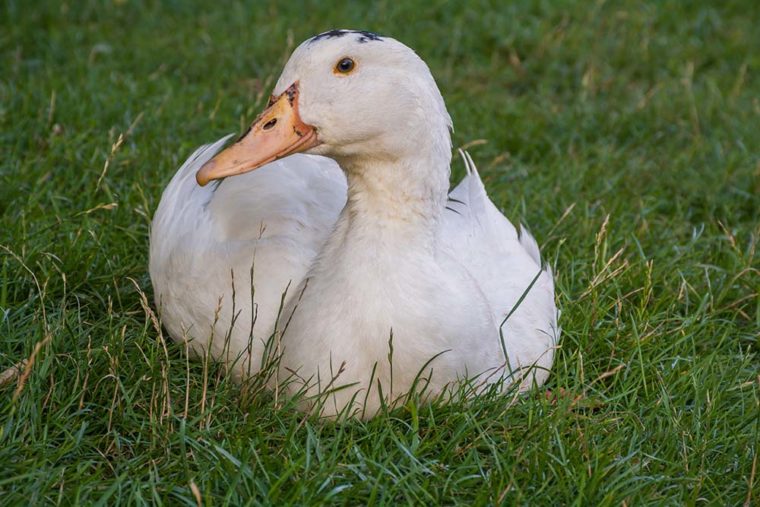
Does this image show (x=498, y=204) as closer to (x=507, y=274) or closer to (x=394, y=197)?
(x=507, y=274)

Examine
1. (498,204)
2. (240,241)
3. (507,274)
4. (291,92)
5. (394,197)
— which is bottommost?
(498,204)

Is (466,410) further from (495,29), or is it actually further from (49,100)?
(495,29)

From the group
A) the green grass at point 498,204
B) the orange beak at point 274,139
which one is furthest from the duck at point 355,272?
the green grass at point 498,204

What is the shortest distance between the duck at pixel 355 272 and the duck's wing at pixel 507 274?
1cm

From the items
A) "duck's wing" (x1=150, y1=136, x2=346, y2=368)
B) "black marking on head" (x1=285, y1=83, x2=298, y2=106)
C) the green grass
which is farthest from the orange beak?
the green grass

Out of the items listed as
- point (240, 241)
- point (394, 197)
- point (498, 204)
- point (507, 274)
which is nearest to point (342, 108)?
point (394, 197)

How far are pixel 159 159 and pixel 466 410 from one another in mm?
2078

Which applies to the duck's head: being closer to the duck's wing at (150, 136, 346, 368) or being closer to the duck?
the duck

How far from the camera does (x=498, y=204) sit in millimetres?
4438

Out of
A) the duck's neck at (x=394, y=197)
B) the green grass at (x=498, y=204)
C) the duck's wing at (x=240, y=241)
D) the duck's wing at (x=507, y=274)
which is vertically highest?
the duck's neck at (x=394, y=197)

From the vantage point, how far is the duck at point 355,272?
2.70 metres

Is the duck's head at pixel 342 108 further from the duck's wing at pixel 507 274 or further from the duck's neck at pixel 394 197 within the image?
the duck's wing at pixel 507 274

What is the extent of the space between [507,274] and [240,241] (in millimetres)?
840

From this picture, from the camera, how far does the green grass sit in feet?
8.68
